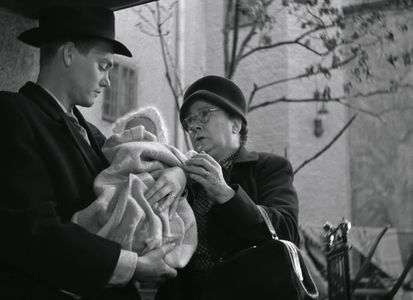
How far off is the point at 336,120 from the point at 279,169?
1035cm

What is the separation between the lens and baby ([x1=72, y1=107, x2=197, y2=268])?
2.10 m

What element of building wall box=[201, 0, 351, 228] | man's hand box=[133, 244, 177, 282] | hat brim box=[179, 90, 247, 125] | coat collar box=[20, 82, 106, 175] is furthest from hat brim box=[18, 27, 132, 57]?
building wall box=[201, 0, 351, 228]

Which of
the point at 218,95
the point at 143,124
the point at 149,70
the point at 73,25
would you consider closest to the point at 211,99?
the point at 218,95

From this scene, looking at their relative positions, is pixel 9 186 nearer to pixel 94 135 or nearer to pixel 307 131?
pixel 94 135

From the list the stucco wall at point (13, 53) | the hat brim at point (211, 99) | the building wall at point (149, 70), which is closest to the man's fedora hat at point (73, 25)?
the stucco wall at point (13, 53)

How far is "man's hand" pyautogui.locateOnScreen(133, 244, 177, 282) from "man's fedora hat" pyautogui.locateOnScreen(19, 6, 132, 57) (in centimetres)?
78

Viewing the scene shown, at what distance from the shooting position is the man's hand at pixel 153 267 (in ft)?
6.83

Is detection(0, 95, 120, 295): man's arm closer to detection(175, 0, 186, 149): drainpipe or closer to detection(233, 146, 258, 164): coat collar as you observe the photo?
detection(233, 146, 258, 164): coat collar

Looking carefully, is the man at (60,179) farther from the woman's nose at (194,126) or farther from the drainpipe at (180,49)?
the drainpipe at (180,49)

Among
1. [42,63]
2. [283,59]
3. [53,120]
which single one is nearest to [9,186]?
[53,120]

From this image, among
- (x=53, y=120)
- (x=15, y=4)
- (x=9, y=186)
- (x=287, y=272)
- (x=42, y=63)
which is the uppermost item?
(x=15, y=4)

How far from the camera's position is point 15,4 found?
2875 millimetres

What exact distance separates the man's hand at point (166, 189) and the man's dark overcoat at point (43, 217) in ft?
0.64

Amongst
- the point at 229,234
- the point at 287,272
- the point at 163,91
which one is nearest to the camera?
the point at 287,272
